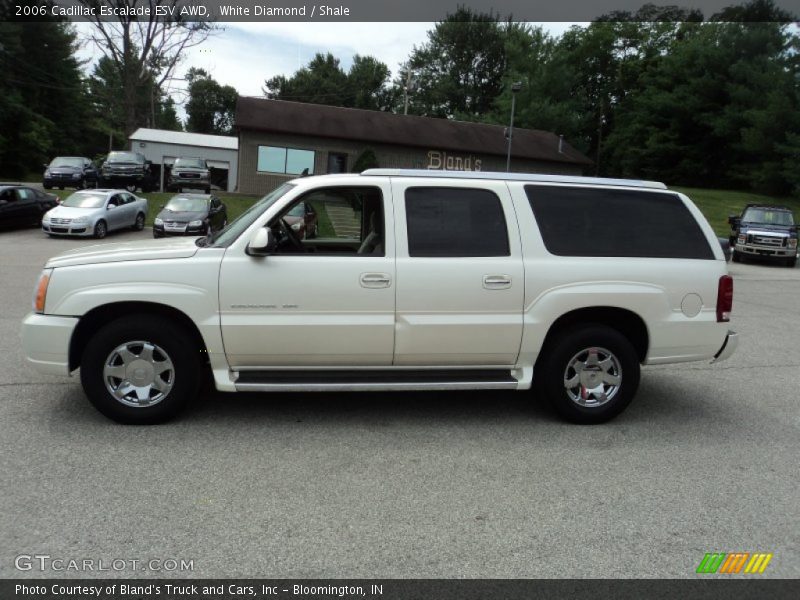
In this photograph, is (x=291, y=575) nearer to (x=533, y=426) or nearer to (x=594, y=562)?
(x=594, y=562)

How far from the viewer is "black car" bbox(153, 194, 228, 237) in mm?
20281

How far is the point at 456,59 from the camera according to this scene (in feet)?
245

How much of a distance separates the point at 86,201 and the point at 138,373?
18626 millimetres

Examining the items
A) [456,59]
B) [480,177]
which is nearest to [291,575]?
Result: [480,177]

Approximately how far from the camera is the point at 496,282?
5121mm

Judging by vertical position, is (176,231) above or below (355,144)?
below

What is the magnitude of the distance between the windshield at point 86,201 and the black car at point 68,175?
887 centimetres

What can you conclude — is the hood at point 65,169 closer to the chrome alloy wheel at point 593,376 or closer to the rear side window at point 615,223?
the rear side window at point 615,223

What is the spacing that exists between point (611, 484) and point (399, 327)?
5.99 feet

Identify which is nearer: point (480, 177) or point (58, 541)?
point (58, 541)

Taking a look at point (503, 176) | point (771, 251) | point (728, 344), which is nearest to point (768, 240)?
point (771, 251)

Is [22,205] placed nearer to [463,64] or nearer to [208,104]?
[463,64]

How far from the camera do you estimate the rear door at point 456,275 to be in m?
5.05

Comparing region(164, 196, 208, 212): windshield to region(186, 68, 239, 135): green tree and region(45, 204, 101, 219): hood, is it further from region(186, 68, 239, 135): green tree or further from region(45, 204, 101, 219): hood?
region(186, 68, 239, 135): green tree
